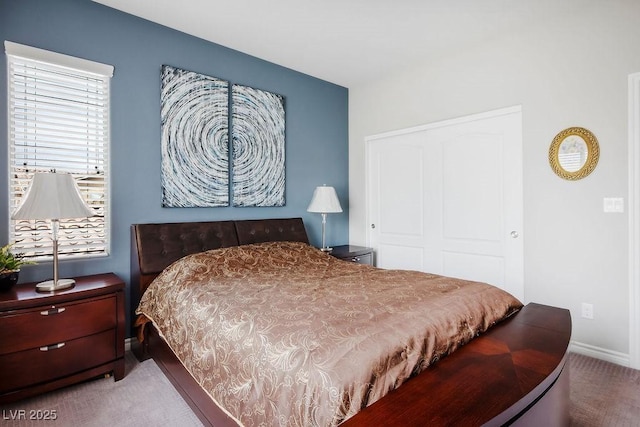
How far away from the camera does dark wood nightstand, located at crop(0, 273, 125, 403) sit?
1.88 metres

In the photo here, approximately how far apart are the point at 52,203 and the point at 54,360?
3.03 ft

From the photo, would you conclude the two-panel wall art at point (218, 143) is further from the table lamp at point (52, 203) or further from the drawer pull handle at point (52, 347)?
the drawer pull handle at point (52, 347)

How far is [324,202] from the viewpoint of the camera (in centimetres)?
368

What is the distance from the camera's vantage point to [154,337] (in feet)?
7.87

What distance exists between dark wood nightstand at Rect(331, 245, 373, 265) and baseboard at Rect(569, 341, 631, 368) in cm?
197

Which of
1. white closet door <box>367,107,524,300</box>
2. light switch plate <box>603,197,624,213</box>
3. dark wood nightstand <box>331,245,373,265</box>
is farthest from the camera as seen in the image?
dark wood nightstand <box>331,245,373,265</box>

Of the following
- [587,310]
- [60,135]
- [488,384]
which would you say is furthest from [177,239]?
[587,310]

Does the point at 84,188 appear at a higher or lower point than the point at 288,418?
higher

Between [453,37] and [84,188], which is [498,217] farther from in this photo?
[84,188]

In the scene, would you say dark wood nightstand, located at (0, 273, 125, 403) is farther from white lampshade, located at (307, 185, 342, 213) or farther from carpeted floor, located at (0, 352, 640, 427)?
white lampshade, located at (307, 185, 342, 213)

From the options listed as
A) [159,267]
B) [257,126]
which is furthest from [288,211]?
[159,267]

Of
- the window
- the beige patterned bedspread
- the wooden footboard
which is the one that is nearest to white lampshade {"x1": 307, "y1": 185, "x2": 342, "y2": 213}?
the beige patterned bedspread

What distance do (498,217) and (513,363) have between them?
2.10m

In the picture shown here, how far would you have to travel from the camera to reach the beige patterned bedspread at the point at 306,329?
1.14 metres
